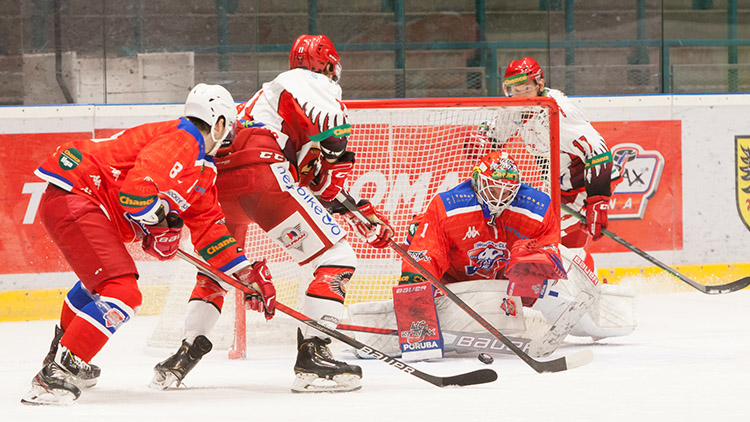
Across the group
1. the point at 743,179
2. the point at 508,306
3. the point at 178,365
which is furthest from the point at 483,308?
the point at 743,179

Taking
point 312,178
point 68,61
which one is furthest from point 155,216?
point 68,61

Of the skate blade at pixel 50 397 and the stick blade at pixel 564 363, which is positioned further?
the stick blade at pixel 564 363

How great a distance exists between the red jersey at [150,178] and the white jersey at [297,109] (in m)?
0.41

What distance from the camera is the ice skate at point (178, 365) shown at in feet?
10.9

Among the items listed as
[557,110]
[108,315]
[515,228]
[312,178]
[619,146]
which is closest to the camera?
[108,315]

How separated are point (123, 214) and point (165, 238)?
18 cm

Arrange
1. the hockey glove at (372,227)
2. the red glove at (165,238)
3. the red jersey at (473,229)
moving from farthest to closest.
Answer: the red jersey at (473,229) → the hockey glove at (372,227) → the red glove at (165,238)

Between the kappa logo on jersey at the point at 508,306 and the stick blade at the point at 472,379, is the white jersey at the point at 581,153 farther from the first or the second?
the stick blade at the point at 472,379

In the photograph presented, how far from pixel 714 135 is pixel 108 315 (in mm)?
4391

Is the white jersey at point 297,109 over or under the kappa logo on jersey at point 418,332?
over

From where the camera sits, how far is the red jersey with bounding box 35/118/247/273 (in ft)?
9.65

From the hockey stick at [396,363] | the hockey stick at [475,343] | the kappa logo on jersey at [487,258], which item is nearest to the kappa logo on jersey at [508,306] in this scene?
the hockey stick at [475,343]

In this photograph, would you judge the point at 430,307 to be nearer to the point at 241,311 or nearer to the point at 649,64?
the point at 241,311

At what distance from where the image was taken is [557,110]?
175 inches
